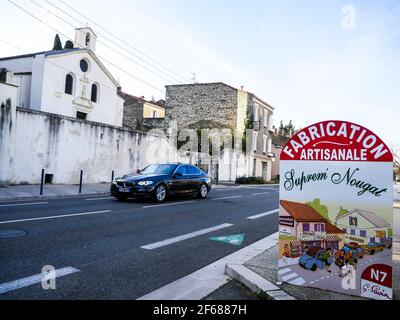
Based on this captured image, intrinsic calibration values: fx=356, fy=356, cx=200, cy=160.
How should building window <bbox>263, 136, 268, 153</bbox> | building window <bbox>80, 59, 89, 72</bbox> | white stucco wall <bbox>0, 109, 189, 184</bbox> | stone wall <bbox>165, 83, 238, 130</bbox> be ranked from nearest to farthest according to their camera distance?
white stucco wall <bbox>0, 109, 189, 184</bbox> < building window <bbox>80, 59, 89, 72</bbox> < stone wall <bbox>165, 83, 238, 130</bbox> < building window <bbox>263, 136, 268, 153</bbox>

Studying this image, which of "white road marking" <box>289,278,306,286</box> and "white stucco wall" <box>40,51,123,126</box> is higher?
"white stucco wall" <box>40,51,123,126</box>

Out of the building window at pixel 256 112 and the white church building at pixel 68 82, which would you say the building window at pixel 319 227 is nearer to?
the white church building at pixel 68 82

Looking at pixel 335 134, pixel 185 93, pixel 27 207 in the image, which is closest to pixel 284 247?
pixel 335 134

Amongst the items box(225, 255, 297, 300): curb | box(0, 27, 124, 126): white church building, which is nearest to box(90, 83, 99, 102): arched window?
box(0, 27, 124, 126): white church building

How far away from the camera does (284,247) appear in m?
4.21

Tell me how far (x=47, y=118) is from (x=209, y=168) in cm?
1661

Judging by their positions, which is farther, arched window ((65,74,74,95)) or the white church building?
arched window ((65,74,74,95))

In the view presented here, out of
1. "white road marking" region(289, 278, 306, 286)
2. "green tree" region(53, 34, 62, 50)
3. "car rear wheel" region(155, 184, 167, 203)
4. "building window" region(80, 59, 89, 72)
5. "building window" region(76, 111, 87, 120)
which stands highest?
"green tree" region(53, 34, 62, 50)

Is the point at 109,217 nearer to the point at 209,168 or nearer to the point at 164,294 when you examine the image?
the point at 164,294

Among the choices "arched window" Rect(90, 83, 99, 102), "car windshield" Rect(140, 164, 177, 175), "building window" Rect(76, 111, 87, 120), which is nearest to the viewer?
"car windshield" Rect(140, 164, 177, 175)

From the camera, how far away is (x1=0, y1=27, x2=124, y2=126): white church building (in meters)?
30.5

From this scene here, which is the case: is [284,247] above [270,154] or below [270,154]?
below

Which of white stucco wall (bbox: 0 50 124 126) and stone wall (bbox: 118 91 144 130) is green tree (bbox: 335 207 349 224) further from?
stone wall (bbox: 118 91 144 130)

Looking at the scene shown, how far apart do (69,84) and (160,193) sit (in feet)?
78.7
